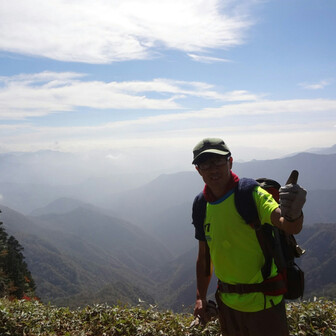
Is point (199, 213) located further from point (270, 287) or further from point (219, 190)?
point (270, 287)

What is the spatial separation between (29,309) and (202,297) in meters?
6.20

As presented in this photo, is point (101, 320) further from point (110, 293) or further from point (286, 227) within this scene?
point (110, 293)

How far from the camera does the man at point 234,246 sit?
164 inches

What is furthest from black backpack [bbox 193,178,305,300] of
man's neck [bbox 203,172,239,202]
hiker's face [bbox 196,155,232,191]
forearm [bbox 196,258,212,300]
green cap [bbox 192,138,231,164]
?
forearm [bbox 196,258,212,300]

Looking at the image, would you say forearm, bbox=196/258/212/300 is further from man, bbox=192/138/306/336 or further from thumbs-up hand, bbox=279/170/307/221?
thumbs-up hand, bbox=279/170/307/221

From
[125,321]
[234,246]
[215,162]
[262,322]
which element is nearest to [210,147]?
[215,162]

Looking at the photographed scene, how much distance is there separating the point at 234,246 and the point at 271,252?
0.50 meters

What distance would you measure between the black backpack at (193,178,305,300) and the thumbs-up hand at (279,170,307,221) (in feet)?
2.27

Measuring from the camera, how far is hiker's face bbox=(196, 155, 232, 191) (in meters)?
4.50

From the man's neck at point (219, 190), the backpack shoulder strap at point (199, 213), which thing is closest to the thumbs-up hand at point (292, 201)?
the man's neck at point (219, 190)

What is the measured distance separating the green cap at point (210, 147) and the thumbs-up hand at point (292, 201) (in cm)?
124

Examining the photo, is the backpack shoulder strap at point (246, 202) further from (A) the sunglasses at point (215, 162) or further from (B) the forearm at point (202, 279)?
(B) the forearm at point (202, 279)

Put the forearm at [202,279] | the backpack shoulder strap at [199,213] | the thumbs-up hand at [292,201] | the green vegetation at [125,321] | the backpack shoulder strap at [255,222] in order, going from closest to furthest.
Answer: the thumbs-up hand at [292,201] → the backpack shoulder strap at [255,222] → the backpack shoulder strap at [199,213] → the forearm at [202,279] → the green vegetation at [125,321]

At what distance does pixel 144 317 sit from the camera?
805cm
